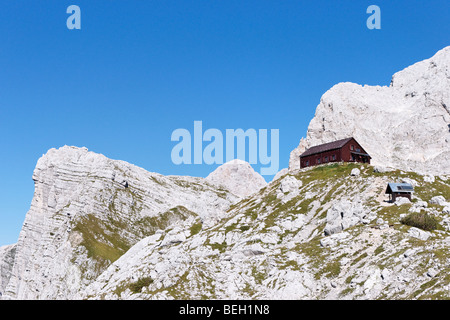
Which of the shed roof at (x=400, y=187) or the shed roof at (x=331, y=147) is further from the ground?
the shed roof at (x=331, y=147)

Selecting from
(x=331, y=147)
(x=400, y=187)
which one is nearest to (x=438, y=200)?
(x=400, y=187)

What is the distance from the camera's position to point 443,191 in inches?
3632

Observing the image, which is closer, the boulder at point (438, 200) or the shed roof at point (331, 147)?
the boulder at point (438, 200)

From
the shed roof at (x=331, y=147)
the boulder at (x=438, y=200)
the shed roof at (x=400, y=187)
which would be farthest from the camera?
the shed roof at (x=331, y=147)

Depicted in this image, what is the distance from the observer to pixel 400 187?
289 ft

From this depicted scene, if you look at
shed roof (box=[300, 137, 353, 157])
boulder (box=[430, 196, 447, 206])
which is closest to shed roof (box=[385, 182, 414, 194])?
boulder (box=[430, 196, 447, 206])

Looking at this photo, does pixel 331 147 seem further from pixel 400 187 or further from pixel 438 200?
pixel 438 200

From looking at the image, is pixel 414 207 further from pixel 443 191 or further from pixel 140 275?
pixel 140 275

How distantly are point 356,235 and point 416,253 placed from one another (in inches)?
615

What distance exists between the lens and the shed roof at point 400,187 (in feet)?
286

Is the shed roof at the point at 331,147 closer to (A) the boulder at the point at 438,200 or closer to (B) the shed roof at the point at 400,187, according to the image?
(B) the shed roof at the point at 400,187

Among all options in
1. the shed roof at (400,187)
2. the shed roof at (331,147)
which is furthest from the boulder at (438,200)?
the shed roof at (331,147)
